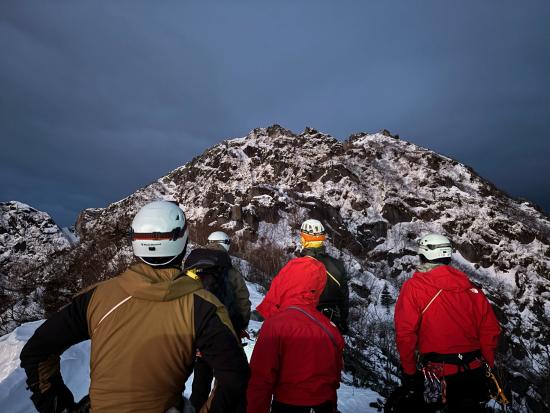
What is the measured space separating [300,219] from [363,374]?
34.4 metres

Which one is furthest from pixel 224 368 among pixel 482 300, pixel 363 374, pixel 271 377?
pixel 363 374

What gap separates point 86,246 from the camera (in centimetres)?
1205

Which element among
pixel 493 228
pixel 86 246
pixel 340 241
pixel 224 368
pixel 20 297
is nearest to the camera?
pixel 224 368

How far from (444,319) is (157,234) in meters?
2.99

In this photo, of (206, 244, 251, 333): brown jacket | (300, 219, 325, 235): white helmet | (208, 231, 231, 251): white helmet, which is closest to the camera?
(206, 244, 251, 333): brown jacket

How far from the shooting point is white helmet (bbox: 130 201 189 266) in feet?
6.06

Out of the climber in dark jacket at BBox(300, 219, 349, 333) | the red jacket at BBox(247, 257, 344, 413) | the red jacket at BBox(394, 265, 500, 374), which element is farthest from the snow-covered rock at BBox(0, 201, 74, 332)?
the red jacket at BBox(394, 265, 500, 374)

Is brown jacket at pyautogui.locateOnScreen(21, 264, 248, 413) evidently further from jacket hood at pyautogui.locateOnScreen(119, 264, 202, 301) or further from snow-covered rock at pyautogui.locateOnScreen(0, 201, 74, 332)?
snow-covered rock at pyautogui.locateOnScreen(0, 201, 74, 332)

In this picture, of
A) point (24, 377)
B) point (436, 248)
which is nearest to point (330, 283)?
point (436, 248)

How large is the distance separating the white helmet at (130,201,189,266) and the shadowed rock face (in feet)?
48.5

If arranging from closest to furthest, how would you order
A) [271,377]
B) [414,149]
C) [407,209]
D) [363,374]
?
[271,377] < [363,374] < [407,209] < [414,149]

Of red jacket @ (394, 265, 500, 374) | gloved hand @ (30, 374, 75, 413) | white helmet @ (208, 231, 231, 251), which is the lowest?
red jacket @ (394, 265, 500, 374)

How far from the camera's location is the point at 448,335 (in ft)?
10.7

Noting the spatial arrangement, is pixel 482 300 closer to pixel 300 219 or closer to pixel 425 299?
pixel 425 299
